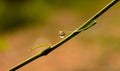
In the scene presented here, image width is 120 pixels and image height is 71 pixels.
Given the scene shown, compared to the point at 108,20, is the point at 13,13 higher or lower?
higher

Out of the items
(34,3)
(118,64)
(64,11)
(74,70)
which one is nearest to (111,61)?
(118,64)

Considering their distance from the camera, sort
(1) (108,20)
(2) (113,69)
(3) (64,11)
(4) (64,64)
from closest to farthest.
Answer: (2) (113,69) → (4) (64,64) → (1) (108,20) → (3) (64,11)

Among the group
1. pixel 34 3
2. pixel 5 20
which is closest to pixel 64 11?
pixel 34 3

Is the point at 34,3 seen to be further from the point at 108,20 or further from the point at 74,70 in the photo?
the point at 74,70

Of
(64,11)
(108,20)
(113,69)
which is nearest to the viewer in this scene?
(113,69)

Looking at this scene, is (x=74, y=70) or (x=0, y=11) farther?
(x=0, y=11)

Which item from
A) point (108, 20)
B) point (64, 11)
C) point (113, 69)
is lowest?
point (113, 69)
